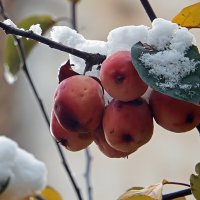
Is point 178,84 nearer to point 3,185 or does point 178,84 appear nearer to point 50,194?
point 3,185

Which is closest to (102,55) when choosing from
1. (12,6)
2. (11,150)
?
(11,150)

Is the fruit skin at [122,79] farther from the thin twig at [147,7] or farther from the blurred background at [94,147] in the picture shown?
the blurred background at [94,147]

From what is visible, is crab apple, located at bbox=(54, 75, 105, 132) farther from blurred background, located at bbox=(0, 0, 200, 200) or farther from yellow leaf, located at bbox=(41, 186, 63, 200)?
blurred background, located at bbox=(0, 0, 200, 200)

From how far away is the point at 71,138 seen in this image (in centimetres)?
54

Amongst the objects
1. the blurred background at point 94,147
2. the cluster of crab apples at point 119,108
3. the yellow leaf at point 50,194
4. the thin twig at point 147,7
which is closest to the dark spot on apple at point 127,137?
the cluster of crab apples at point 119,108

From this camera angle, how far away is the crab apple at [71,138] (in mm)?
539

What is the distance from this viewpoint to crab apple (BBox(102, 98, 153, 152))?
0.50 meters

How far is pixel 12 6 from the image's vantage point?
4.01 m

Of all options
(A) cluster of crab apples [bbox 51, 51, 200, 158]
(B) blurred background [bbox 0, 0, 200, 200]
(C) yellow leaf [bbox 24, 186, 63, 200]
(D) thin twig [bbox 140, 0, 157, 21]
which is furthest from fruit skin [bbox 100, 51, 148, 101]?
(B) blurred background [bbox 0, 0, 200, 200]

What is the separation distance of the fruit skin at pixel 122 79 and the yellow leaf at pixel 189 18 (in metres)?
0.13

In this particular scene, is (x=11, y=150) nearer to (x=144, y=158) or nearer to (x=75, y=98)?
(x=75, y=98)

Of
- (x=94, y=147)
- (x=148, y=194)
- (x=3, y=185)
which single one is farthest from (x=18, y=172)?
(x=94, y=147)

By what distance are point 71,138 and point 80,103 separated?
0.04 meters

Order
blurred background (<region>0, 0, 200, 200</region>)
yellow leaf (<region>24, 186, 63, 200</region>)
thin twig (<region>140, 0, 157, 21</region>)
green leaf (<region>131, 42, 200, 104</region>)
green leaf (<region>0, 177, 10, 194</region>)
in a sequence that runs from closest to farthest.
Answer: green leaf (<region>131, 42, 200, 104</region>), thin twig (<region>140, 0, 157, 21</region>), green leaf (<region>0, 177, 10, 194</region>), yellow leaf (<region>24, 186, 63, 200</region>), blurred background (<region>0, 0, 200, 200</region>)
